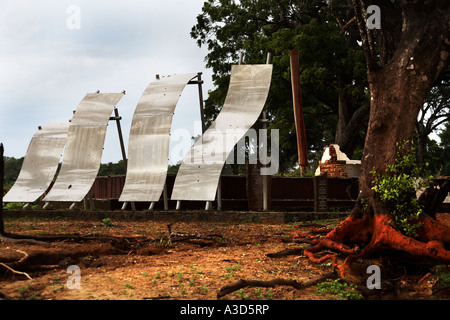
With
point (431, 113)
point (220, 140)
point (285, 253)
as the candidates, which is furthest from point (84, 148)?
point (431, 113)

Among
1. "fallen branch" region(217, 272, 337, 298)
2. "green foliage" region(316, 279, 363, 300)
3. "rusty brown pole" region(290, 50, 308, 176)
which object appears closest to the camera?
"fallen branch" region(217, 272, 337, 298)

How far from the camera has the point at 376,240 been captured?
7.15 meters

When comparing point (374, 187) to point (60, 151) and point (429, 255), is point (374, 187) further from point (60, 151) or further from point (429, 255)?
point (60, 151)

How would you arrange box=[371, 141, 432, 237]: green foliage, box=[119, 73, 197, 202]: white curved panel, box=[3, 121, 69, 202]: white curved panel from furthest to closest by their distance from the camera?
box=[3, 121, 69, 202]: white curved panel, box=[119, 73, 197, 202]: white curved panel, box=[371, 141, 432, 237]: green foliage

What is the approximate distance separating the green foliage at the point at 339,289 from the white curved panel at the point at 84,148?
1077 cm

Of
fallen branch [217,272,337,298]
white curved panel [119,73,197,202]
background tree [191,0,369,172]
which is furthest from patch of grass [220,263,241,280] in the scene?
background tree [191,0,369,172]

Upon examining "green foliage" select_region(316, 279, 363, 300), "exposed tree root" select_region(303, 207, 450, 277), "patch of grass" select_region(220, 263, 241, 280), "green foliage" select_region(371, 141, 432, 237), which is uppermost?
"green foliage" select_region(371, 141, 432, 237)

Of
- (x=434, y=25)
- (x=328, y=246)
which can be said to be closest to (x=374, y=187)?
(x=328, y=246)

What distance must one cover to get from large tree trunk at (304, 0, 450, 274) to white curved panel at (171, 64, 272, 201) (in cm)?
625

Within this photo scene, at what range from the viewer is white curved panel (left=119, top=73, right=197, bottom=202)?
14.5 m

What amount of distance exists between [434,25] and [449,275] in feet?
12.8

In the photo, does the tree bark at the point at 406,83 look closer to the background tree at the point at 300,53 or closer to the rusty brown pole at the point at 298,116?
the rusty brown pole at the point at 298,116

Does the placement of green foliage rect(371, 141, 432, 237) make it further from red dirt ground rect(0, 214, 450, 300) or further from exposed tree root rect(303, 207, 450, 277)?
red dirt ground rect(0, 214, 450, 300)

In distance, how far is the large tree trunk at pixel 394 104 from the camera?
753cm
